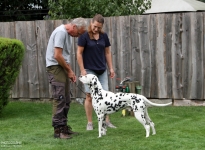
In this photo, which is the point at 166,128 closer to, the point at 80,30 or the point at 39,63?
the point at 80,30

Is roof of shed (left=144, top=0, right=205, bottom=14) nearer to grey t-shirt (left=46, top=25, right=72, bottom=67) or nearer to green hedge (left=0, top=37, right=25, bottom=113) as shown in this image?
green hedge (left=0, top=37, right=25, bottom=113)

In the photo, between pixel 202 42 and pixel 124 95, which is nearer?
pixel 124 95

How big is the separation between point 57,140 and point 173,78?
3626 mm

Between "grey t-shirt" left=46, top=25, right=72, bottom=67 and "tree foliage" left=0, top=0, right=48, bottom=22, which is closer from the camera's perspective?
"grey t-shirt" left=46, top=25, right=72, bottom=67

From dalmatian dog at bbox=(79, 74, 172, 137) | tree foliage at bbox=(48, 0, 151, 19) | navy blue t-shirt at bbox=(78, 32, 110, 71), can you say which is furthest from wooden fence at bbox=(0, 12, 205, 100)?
dalmatian dog at bbox=(79, 74, 172, 137)

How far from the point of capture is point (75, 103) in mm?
10352

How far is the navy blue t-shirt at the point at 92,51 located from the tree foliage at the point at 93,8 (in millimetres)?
4154

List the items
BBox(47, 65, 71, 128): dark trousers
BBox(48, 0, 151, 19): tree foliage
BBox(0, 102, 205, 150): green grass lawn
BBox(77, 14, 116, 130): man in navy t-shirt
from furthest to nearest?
BBox(48, 0, 151, 19): tree foliage
BBox(77, 14, 116, 130): man in navy t-shirt
BBox(47, 65, 71, 128): dark trousers
BBox(0, 102, 205, 150): green grass lawn

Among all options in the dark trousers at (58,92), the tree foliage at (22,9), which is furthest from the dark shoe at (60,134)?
the tree foliage at (22,9)

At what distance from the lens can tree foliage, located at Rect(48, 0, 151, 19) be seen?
1157 cm

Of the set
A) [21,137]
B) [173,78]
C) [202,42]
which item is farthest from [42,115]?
[202,42]

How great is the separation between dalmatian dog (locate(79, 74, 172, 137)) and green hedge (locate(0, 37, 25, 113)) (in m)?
2.35

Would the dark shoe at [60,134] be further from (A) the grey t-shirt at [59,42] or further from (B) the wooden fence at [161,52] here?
(B) the wooden fence at [161,52]

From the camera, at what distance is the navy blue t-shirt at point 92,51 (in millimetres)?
7305
